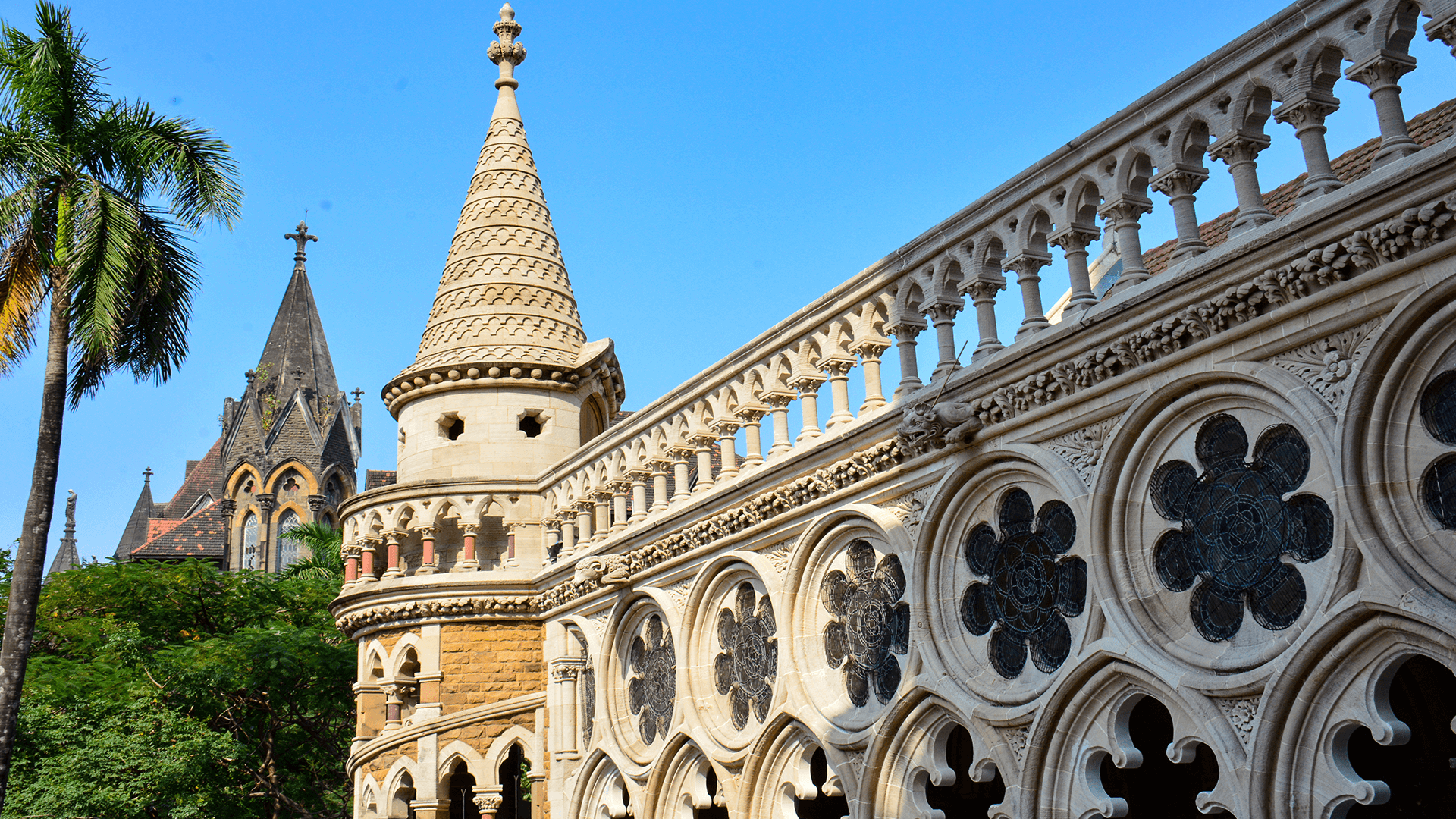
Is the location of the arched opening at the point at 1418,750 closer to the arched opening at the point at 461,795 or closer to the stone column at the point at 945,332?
the stone column at the point at 945,332

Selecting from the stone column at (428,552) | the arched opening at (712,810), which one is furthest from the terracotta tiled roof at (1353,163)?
the stone column at (428,552)

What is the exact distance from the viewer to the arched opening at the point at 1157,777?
11.5 metres

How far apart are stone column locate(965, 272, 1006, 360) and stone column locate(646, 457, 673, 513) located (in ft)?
16.4

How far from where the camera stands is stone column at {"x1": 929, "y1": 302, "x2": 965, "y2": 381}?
9.86m

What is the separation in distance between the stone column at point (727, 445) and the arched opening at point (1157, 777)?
4.11 metres

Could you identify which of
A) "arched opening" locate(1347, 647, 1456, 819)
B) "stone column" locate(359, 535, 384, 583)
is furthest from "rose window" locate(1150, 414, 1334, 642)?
"stone column" locate(359, 535, 384, 583)

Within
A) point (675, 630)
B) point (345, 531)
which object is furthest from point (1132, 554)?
point (345, 531)

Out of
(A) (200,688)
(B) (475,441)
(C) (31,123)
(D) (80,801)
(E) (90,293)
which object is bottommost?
(D) (80,801)

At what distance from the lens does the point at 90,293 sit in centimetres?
1464

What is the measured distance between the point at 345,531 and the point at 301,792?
31.9ft

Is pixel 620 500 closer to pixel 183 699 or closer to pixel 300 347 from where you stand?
pixel 183 699

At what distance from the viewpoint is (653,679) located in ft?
44.7

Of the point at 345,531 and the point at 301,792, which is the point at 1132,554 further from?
the point at 301,792

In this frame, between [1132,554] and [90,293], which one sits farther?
[90,293]
